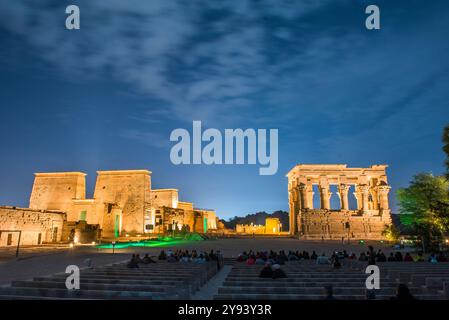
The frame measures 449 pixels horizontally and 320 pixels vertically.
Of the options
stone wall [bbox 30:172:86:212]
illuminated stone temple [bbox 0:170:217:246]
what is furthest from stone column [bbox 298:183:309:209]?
stone wall [bbox 30:172:86:212]

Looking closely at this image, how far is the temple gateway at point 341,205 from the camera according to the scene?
63031mm

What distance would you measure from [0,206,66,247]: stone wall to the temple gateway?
140 ft

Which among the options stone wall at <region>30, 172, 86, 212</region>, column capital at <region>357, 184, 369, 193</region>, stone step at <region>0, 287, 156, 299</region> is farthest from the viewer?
column capital at <region>357, 184, 369, 193</region>

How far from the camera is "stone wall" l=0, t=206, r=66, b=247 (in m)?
32.7

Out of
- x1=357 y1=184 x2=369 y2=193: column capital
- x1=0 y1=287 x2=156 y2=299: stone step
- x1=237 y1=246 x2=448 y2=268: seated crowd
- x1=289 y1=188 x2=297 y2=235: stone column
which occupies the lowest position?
x1=237 y1=246 x2=448 y2=268: seated crowd

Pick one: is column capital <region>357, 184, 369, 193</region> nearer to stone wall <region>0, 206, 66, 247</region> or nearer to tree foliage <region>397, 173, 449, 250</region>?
tree foliage <region>397, 173, 449, 250</region>

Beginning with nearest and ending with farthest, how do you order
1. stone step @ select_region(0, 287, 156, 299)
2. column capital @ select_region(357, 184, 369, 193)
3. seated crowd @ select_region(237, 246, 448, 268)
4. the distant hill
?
stone step @ select_region(0, 287, 156, 299)
seated crowd @ select_region(237, 246, 448, 268)
column capital @ select_region(357, 184, 369, 193)
the distant hill

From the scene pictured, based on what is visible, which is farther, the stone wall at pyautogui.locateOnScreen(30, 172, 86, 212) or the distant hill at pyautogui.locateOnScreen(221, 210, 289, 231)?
the distant hill at pyautogui.locateOnScreen(221, 210, 289, 231)

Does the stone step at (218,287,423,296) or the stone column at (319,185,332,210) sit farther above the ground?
the stone column at (319,185,332,210)

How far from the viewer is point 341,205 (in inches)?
2655

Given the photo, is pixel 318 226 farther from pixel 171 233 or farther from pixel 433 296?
pixel 433 296

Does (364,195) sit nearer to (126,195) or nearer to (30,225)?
(126,195)
